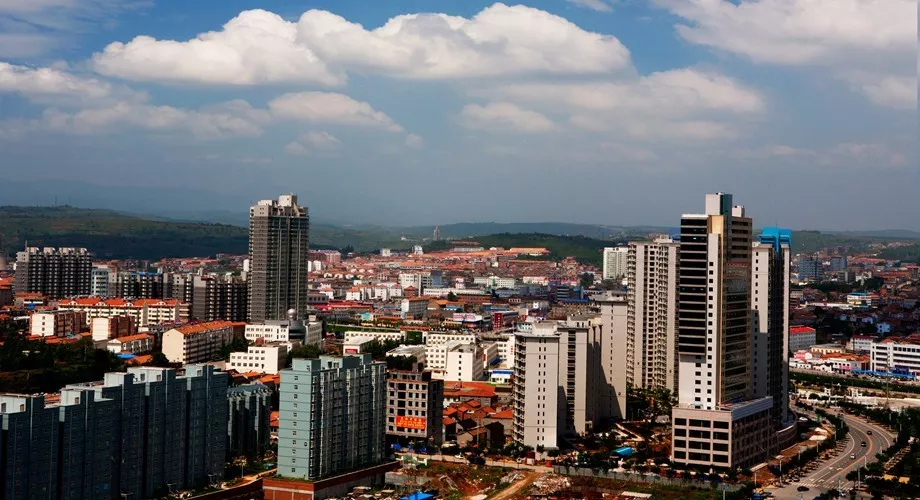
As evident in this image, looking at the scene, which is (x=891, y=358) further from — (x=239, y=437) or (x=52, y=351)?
(x=52, y=351)

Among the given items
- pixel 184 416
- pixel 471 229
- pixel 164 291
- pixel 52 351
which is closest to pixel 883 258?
pixel 164 291

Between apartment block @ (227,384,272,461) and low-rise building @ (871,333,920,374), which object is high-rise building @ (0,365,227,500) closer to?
apartment block @ (227,384,272,461)

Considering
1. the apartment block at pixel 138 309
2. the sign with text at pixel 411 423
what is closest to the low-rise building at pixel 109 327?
the apartment block at pixel 138 309

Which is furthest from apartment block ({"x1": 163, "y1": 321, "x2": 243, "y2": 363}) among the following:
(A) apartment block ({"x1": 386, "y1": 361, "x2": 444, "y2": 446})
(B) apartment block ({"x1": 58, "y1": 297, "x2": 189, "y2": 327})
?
(A) apartment block ({"x1": 386, "y1": 361, "x2": 444, "y2": 446})

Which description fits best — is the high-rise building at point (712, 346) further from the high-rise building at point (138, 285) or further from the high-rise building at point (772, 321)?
the high-rise building at point (138, 285)

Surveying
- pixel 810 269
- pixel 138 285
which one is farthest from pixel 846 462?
pixel 810 269

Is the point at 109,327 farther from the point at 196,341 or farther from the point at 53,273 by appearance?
the point at 53,273
